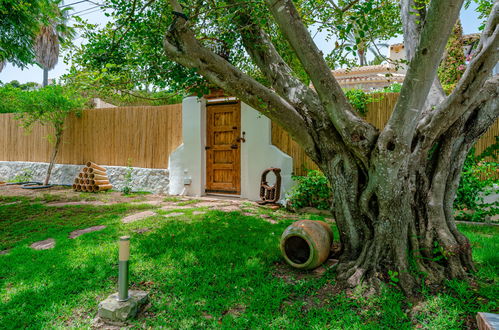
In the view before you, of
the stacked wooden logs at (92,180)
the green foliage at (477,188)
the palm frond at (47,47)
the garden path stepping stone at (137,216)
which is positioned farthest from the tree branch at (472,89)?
the palm frond at (47,47)

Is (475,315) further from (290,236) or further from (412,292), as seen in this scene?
(290,236)

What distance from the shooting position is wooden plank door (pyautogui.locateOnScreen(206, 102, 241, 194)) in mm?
7066

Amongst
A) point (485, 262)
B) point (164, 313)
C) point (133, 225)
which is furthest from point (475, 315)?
point (133, 225)

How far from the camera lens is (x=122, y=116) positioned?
28.1ft

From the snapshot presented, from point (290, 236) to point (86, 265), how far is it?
215 centimetres

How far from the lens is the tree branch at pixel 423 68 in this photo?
210cm

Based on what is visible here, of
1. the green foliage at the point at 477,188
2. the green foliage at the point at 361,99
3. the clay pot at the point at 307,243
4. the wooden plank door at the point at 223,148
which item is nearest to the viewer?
the clay pot at the point at 307,243

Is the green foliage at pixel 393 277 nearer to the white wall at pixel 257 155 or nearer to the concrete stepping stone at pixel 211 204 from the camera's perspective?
the white wall at pixel 257 155

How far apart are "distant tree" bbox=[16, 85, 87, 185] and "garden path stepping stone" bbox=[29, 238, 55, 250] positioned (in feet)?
16.8

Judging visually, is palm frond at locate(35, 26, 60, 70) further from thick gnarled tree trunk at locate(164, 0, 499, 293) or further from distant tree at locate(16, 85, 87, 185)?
thick gnarled tree trunk at locate(164, 0, 499, 293)

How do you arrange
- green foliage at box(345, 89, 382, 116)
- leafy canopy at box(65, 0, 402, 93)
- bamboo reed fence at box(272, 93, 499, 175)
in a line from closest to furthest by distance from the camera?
leafy canopy at box(65, 0, 402, 93) < bamboo reed fence at box(272, 93, 499, 175) < green foliage at box(345, 89, 382, 116)

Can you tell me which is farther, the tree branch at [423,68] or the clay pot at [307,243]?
the clay pot at [307,243]

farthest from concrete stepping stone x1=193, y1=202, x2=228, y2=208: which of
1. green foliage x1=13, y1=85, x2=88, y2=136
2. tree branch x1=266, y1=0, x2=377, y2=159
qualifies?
green foliage x1=13, y1=85, x2=88, y2=136

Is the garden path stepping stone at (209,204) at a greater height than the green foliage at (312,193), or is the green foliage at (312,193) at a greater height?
the green foliage at (312,193)
